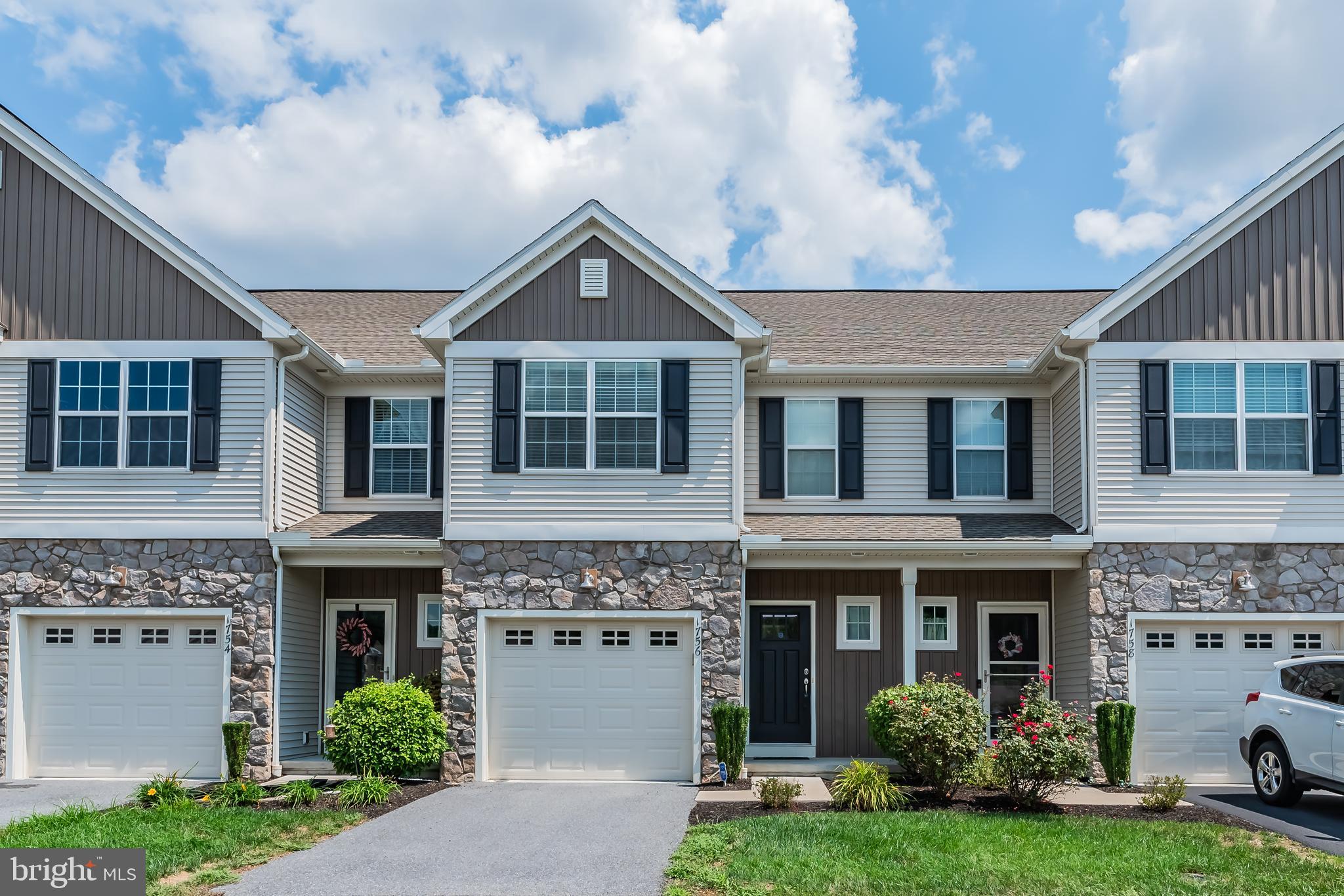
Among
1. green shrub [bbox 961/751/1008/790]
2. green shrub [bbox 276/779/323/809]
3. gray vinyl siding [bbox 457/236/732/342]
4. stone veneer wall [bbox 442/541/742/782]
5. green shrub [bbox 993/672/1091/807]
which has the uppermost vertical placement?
gray vinyl siding [bbox 457/236/732/342]

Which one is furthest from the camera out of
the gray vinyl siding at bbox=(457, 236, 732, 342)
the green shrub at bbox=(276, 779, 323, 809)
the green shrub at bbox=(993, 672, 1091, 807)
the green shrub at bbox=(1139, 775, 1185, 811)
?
the gray vinyl siding at bbox=(457, 236, 732, 342)

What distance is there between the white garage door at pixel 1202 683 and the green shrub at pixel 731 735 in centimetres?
463

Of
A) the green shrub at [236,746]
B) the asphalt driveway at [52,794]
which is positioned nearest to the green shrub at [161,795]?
the asphalt driveway at [52,794]

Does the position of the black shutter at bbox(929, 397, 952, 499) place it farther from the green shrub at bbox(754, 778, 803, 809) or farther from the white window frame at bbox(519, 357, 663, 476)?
the green shrub at bbox(754, 778, 803, 809)

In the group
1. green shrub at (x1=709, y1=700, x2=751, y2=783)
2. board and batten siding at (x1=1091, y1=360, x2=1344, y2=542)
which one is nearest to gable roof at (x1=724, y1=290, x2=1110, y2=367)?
board and batten siding at (x1=1091, y1=360, x2=1344, y2=542)

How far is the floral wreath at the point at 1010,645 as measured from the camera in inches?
665

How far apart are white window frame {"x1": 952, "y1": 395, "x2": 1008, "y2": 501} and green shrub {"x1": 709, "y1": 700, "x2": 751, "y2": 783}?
467cm

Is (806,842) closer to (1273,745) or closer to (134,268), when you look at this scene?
(1273,745)

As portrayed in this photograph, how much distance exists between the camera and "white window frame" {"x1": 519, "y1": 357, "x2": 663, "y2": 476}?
15.0 m

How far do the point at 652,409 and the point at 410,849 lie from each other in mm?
6372

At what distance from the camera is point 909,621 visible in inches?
611

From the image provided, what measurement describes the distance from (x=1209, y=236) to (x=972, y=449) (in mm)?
4090

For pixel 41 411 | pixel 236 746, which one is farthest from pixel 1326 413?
pixel 41 411

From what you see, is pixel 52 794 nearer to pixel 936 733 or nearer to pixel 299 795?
pixel 299 795
